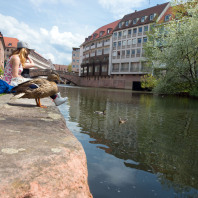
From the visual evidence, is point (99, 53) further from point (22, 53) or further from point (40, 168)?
point (40, 168)

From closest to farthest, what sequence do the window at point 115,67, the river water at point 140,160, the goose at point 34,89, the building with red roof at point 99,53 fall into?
the river water at point 140,160 → the goose at point 34,89 → the window at point 115,67 → the building with red roof at point 99,53

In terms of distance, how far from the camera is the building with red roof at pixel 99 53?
57344 mm

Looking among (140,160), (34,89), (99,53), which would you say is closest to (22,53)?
(34,89)

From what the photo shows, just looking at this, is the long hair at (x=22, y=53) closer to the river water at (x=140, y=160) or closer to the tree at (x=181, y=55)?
the river water at (x=140, y=160)

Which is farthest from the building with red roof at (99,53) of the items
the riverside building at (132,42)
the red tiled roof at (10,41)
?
the red tiled roof at (10,41)

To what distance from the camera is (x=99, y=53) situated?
60.4 m

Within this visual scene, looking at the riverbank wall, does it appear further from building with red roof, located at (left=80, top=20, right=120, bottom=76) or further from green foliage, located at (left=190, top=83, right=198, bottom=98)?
green foliage, located at (left=190, top=83, right=198, bottom=98)

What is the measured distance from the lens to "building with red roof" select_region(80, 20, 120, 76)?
57.3 meters

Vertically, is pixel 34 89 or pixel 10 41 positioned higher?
pixel 10 41

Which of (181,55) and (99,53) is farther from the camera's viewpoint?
(99,53)

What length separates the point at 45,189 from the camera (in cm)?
130

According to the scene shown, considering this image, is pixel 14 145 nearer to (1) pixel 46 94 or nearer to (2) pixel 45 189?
(2) pixel 45 189

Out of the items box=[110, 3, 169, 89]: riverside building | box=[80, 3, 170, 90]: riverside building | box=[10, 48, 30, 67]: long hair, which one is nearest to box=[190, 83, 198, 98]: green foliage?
box=[80, 3, 170, 90]: riverside building

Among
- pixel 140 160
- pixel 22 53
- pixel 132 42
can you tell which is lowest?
pixel 140 160
